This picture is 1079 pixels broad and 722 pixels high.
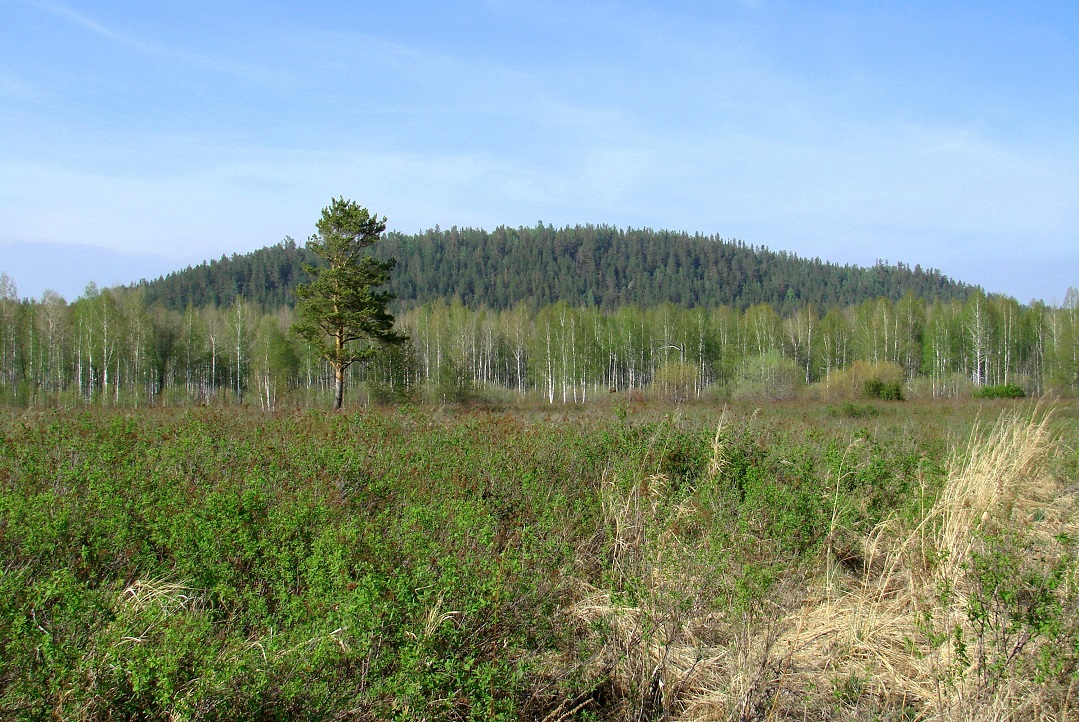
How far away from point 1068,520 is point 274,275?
133628 mm

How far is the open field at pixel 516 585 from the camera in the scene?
3379 millimetres

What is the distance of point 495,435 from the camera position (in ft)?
29.2

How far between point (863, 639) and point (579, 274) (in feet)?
430

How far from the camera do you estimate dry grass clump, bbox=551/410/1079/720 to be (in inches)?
148

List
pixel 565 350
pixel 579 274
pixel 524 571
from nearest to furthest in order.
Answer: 1. pixel 524 571
2. pixel 565 350
3. pixel 579 274

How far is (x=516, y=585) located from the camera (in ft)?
14.6

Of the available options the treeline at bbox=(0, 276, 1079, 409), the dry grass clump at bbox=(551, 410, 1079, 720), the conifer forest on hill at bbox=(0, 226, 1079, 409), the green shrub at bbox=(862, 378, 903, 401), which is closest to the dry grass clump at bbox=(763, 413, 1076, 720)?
the dry grass clump at bbox=(551, 410, 1079, 720)

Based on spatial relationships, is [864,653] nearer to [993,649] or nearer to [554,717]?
[993,649]

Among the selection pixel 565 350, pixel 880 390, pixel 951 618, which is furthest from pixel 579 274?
pixel 951 618

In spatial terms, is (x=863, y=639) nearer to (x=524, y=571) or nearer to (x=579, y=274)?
(x=524, y=571)

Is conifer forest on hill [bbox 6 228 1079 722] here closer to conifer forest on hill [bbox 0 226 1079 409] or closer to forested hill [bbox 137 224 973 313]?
conifer forest on hill [bbox 0 226 1079 409]

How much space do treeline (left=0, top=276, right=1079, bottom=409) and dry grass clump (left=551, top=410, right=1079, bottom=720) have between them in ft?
97.0

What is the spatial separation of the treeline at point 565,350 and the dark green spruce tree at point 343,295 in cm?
537

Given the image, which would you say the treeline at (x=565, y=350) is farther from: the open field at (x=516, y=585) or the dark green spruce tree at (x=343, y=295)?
the open field at (x=516, y=585)
